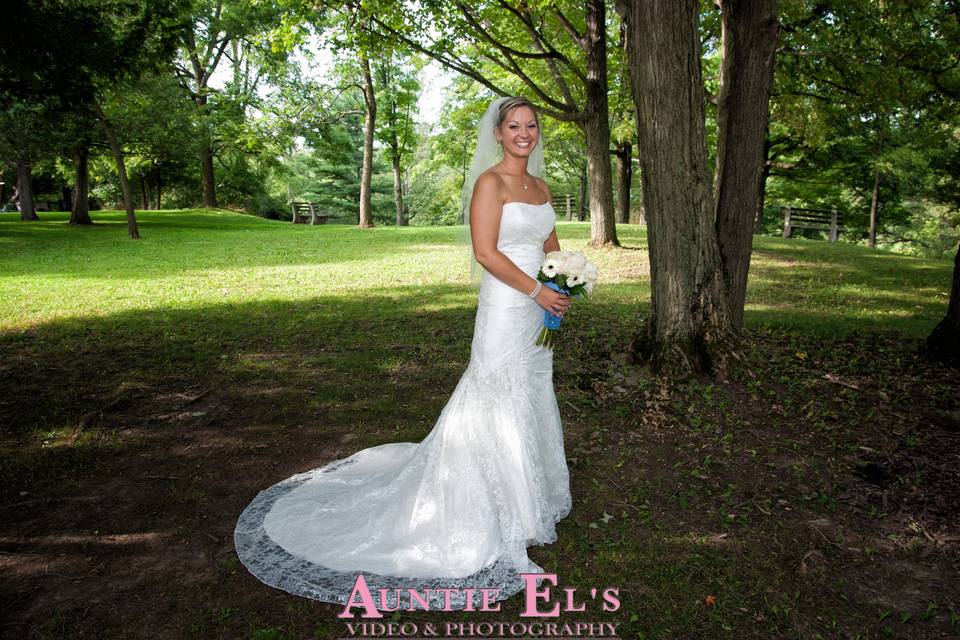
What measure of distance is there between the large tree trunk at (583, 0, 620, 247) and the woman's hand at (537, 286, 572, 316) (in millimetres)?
13094

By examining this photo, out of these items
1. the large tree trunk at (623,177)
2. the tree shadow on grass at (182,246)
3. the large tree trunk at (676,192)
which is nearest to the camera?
the large tree trunk at (676,192)

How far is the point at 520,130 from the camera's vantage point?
4.06 metres

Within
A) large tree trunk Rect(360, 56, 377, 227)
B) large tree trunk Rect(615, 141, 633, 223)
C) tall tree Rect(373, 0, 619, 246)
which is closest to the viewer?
tall tree Rect(373, 0, 619, 246)

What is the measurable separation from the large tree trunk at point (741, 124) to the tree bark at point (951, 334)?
2.26 meters

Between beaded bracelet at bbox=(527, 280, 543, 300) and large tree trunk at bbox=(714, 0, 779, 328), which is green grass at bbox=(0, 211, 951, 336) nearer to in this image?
large tree trunk at bbox=(714, 0, 779, 328)

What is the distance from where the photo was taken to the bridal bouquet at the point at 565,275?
421cm

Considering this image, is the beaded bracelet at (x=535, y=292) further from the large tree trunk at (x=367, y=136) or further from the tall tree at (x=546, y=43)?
the large tree trunk at (x=367, y=136)

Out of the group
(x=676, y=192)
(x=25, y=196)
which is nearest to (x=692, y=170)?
(x=676, y=192)

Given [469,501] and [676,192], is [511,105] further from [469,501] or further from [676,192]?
[676,192]

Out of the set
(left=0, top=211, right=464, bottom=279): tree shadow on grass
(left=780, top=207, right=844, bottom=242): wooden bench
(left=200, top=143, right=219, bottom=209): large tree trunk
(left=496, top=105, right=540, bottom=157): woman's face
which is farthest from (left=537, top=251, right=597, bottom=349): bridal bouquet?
(left=200, top=143, right=219, bottom=209): large tree trunk

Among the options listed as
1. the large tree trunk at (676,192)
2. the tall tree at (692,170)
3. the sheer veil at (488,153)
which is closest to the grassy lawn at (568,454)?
the large tree trunk at (676,192)

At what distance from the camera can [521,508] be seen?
409 centimetres

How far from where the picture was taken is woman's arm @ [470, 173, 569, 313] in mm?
4051

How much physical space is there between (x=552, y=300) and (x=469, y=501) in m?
1.47
